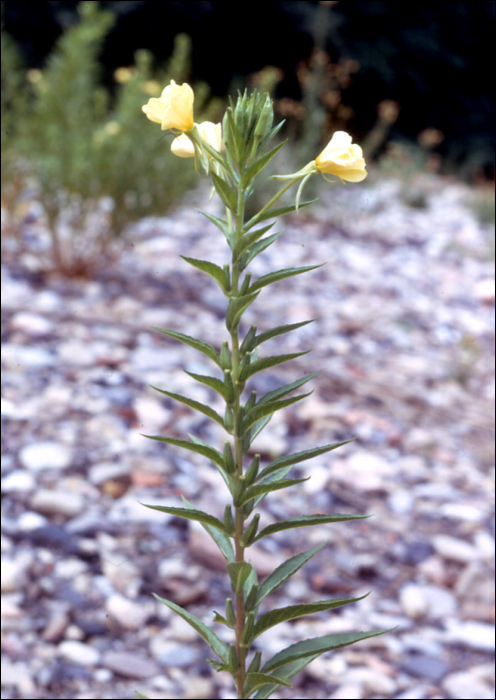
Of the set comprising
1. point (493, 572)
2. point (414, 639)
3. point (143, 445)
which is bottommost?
point (414, 639)

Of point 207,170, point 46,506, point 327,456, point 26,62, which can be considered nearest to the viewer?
point 207,170

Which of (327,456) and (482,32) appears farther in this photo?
(482,32)

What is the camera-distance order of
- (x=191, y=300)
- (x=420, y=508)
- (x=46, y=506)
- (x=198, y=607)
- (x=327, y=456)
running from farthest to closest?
1. (x=191, y=300)
2. (x=327, y=456)
3. (x=420, y=508)
4. (x=46, y=506)
5. (x=198, y=607)

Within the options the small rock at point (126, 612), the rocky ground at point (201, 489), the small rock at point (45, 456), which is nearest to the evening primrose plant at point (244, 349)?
the rocky ground at point (201, 489)

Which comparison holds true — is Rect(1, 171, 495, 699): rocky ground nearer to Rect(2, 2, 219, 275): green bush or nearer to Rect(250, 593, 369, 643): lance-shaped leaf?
Rect(2, 2, 219, 275): green bush

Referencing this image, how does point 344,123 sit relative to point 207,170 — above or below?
above

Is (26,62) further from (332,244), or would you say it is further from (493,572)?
(493,572)

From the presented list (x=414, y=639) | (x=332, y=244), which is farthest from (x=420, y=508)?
(x=332, y=244)
